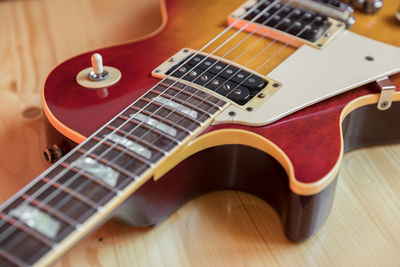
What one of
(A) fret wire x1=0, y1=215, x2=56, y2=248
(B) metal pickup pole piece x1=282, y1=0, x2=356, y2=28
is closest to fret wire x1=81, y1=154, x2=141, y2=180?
(A) fret wire x1=0, y1=215, x2=56, y2=248

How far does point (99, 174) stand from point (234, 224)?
244mm

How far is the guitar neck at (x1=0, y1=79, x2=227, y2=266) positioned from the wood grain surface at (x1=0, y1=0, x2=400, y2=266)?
0.15 meters

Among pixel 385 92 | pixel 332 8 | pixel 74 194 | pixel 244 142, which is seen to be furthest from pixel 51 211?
pixel 332 8

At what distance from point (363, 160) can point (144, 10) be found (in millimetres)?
627

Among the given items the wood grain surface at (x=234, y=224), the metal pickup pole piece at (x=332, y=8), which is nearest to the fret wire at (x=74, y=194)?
the wood grain surface at (x=234, y=224)

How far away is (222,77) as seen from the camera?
0.76 m

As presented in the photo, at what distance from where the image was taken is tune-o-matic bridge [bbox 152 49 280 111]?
729 millimetres

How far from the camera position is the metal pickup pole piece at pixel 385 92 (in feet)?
2.49

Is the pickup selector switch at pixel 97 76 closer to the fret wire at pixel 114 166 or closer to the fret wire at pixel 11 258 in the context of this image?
the fret wire at pixel 114 166

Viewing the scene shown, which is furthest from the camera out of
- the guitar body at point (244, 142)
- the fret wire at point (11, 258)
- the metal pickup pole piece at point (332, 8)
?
the metal pickup pole piece at point (332, 8)

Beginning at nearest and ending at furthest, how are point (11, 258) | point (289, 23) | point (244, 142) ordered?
point (11, 258) → point (244, 142) → point (289, 23)

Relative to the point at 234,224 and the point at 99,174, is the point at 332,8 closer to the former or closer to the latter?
the point at 234,224

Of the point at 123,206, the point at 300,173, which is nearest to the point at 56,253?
the point at 123,206

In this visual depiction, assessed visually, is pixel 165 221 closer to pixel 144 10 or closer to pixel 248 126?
pixel 248 126
